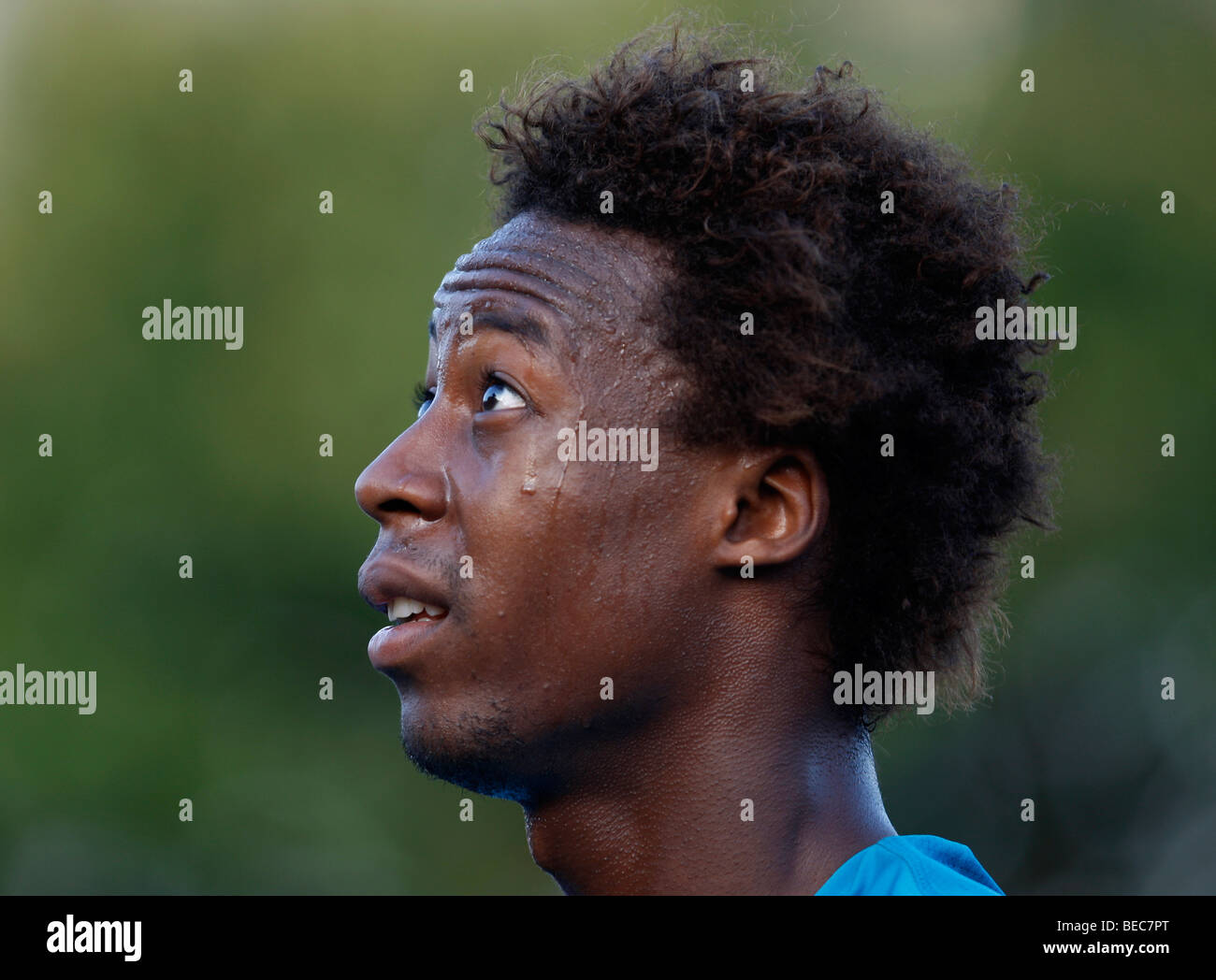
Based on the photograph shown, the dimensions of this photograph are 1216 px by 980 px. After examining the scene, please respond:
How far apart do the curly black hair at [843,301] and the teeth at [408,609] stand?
0.87 meters

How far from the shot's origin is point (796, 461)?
14.6ft

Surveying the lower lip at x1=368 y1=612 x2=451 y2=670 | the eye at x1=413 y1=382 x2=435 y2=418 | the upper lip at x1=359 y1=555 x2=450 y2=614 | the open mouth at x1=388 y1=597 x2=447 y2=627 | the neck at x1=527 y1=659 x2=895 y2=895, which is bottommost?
the neck at x1=527 y1=659 x2=895 y2=895

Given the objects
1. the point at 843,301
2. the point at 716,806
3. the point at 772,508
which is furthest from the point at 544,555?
the point at 843,301

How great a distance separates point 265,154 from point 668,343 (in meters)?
10.8

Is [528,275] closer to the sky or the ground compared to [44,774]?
closer to the sky

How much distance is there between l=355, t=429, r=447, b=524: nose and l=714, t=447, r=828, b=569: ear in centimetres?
81

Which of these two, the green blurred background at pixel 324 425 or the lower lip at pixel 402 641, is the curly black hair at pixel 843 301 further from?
the green blurred background at pixel 324 425

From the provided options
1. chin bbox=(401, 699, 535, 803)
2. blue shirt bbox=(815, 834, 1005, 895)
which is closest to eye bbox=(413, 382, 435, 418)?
chin bbox=(401, 699, 535, 803)

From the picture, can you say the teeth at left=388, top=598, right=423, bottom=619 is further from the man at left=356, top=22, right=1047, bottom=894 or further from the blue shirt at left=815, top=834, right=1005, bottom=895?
the blue shirt at left=815, top=834, right=1005, bottom=895

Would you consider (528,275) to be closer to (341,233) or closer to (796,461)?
(796,461)

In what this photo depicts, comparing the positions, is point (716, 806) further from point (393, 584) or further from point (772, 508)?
point (393, 584)

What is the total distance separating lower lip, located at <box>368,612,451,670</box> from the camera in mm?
4312

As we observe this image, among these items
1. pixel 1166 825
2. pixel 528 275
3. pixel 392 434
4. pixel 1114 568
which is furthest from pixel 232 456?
pixel 528 275
